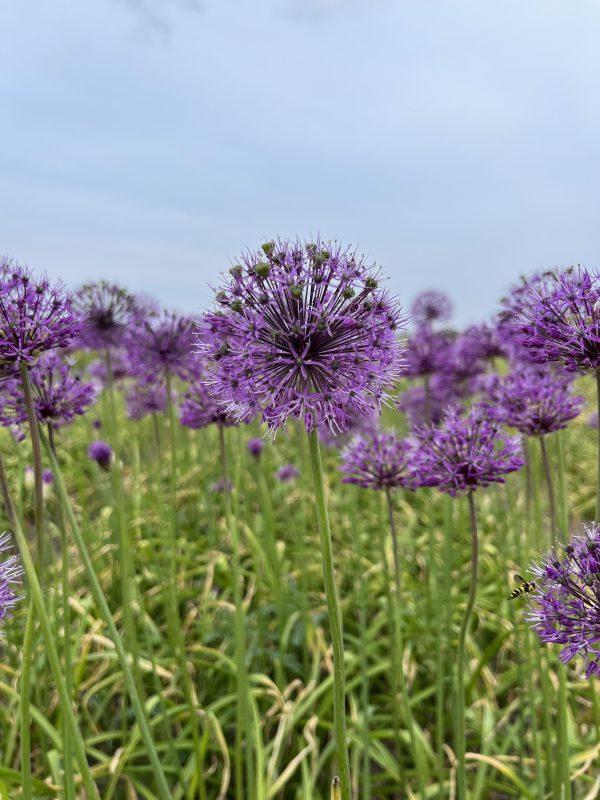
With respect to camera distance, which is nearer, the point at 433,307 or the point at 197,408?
the point at 197,408

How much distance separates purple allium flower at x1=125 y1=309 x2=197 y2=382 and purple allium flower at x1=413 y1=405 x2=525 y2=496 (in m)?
1.86

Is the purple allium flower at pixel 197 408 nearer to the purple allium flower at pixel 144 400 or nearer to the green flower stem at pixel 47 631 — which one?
the purple allium flower at pixel 144 400

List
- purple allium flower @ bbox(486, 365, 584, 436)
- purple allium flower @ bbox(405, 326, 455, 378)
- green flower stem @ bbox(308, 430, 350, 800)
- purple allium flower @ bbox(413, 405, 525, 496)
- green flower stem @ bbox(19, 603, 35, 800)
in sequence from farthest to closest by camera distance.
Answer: purple allium flower @ bbox(405, 326, 455, 378), purple allium flower @ bbox(486, 365, 584, 436), purple allium flower @ bbox(413, 405, 525, 496), green flower stem @ bbox(19, 603, 35, 800), green flower stem @ bbox(308, 430, 350, 800)

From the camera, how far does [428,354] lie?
582cm

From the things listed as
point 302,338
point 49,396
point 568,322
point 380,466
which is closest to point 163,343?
point 49,396

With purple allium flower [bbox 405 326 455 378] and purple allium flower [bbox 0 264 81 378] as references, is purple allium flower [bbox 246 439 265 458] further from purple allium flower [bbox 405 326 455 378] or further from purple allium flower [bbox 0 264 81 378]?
purple allium flower [bbox 0 264 81 378]

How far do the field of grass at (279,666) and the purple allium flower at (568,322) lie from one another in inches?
67.1

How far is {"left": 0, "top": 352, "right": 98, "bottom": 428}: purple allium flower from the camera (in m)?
3.42

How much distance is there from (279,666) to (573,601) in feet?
10.8

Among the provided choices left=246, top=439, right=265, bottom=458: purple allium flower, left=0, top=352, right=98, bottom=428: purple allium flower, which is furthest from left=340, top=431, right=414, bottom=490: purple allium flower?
left=246, top=439, right=265, bottom=458: purple allium flower

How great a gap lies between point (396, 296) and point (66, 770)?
90.9 inches

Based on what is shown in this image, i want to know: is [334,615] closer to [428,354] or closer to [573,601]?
[573,601]

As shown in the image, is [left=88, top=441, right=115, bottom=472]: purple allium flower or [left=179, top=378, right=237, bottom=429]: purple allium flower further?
[left=88, top=441, right=115, bottom=472]: purple allium flower

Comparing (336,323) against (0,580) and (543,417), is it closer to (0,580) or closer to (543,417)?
(0,580)
